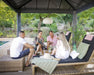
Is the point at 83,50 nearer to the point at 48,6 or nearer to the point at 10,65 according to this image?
the point at 10,65

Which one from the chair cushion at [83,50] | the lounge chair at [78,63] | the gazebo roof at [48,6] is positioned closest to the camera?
the lounge chair at [78,63]

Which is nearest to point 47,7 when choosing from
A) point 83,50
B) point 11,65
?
point 83,50

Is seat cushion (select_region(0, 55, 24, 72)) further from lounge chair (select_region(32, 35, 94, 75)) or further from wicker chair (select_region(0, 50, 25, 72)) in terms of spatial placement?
lounge chair (select_region(32, 35, 94, 75))

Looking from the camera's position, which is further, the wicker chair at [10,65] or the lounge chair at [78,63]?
the wicker chair at [10,65]

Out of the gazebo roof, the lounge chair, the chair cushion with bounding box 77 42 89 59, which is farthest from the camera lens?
the gazebo roof

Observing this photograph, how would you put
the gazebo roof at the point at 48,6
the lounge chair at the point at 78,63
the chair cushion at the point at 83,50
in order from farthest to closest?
the gazebo roof at the point at 48,6 → the chair cushion at the point at 83,50 → the lounge chair at the point at 78,63

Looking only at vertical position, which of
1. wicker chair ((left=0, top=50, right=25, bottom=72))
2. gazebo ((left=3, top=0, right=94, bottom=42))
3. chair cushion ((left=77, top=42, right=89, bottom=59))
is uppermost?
gazebo ((left=3, top=0, right=94, bottom=42))

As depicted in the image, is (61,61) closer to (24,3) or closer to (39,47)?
(39,47)

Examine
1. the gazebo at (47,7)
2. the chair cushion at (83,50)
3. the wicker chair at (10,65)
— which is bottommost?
the wicker chair at (10,65)

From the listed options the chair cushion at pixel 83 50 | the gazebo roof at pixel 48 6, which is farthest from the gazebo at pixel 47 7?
the chair cushion at pixel 83 50

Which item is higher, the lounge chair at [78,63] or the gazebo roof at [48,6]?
the gazebo roof at [48,6]

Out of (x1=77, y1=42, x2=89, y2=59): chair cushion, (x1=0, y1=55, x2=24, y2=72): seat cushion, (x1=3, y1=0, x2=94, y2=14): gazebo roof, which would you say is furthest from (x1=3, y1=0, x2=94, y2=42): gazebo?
(x1=0, y1=55, x2=24, y2=72): seat cushion

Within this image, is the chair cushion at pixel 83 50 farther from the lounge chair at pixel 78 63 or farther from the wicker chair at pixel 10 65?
the wicker chair at pixel 10 65

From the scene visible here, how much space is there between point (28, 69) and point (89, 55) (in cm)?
174
